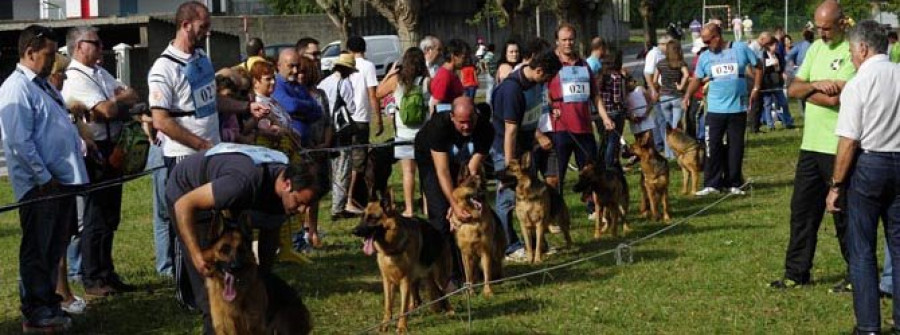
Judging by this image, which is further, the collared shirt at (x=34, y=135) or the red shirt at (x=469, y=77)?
the red shirt at (x=469, y=77)

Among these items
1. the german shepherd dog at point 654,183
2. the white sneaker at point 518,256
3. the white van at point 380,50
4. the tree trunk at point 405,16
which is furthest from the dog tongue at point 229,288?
the white van at point 380,50

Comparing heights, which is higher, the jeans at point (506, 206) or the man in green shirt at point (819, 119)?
the man in green shirt at point (819, 119)

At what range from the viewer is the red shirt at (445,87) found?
11227mm

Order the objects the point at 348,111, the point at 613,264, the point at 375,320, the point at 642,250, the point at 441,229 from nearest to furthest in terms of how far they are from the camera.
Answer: the point at 375,320, the point at 441,229, the point at 613,264, the point at 642,250, the point at 348,111

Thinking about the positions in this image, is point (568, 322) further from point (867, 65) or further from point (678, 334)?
point (867, 65)

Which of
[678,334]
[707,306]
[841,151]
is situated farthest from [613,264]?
[841,151]

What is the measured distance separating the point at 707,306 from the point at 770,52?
15444 millimetres

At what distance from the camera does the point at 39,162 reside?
7512 mm

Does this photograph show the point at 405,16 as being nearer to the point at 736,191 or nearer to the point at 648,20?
the point at 648,20

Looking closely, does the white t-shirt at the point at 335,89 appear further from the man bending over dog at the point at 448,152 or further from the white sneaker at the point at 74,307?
the white sneaker at the point at 74,307

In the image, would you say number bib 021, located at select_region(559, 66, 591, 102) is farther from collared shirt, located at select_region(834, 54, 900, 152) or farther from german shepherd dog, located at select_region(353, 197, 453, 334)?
collared shirt, located at select_region(834, 54, 900, 152)

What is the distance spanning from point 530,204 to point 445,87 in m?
1.57

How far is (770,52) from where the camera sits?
75.5 ft

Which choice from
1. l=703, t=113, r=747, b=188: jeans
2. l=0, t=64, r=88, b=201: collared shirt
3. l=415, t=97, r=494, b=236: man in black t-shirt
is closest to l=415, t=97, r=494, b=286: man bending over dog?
l=415, t=97, r=494, b=236: man in black t-shirt
